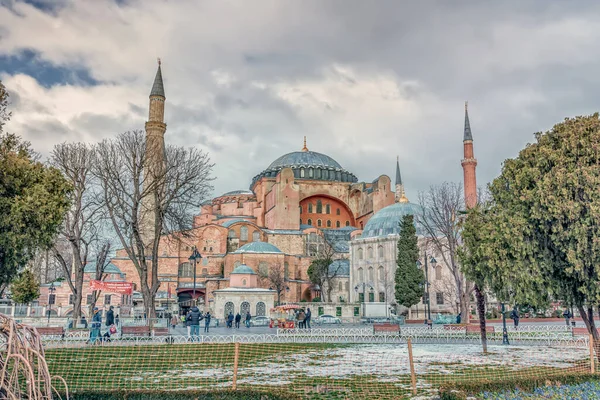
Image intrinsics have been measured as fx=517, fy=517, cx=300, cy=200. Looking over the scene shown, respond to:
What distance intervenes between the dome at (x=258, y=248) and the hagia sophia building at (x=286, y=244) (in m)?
0.10

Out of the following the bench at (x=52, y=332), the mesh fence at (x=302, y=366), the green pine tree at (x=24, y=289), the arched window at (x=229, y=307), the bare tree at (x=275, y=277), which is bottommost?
the mesh fence at (x=302, y=366)

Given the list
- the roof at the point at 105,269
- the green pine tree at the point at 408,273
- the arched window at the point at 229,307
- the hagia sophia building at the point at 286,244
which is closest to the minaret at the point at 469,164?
the hagia sophia building at the point at 286,244

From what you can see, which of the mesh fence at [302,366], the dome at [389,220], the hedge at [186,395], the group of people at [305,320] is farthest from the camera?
the dome at [389,220]

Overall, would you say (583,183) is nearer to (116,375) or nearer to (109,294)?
(116,375)

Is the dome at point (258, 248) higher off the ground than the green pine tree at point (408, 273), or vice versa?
the dome at point (258, 248)

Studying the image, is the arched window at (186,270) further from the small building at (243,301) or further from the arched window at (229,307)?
the arched window at (229,307)

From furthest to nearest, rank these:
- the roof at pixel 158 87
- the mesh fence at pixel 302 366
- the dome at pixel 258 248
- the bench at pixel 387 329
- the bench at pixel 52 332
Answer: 1. the dome at pixel 258 248
2. the roof at pixel 158 87
3. the bench at pixel 387 329
4. the bench at pixel 52 332
5. the mesh fence at pixel 302 366

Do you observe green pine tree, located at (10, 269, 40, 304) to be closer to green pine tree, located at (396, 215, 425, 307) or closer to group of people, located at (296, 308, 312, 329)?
group of people, located at (296, 308, 312, 329)

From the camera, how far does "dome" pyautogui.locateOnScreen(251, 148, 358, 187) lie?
57094 millimetres

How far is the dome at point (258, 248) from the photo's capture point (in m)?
43.6

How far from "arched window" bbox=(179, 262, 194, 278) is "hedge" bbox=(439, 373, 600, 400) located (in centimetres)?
4099

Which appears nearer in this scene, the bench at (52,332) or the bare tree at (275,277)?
the bench at (52,332)

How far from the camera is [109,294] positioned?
127 feet

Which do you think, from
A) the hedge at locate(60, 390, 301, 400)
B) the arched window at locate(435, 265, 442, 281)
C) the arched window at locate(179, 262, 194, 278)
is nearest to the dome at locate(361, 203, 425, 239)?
the arched window at locate(435, 265, 442, 281)
